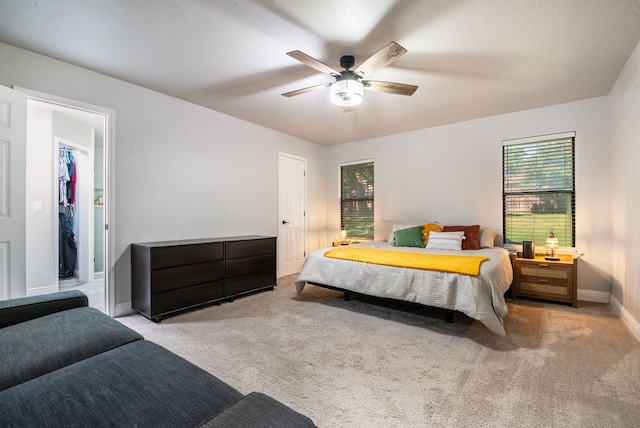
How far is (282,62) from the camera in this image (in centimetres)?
266

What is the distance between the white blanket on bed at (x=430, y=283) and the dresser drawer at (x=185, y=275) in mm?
1035

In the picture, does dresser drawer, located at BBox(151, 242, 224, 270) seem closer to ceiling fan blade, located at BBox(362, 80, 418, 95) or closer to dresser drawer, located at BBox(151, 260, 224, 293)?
dresser drawer, located at BBox(151, 260, 224, 293)

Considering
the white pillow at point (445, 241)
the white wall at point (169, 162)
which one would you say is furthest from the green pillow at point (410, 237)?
the white wall at point (169, 162)

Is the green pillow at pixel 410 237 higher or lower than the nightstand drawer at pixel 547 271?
higher

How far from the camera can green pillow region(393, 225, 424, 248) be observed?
13.4 feet

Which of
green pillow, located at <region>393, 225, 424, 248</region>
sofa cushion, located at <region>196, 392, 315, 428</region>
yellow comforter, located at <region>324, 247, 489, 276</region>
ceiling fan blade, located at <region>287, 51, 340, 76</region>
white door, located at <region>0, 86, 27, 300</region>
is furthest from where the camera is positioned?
green pillow, located at <region>393, 225, 424, 248</region>

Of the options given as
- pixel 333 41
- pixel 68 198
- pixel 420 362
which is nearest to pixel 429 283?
→ pixel 420 362

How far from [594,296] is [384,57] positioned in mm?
3850

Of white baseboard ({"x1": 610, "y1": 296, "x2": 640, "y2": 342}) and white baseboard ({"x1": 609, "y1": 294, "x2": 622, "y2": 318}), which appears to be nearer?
white baseboard ({"x1": 610, "y1": 296, "x2": 640, "y2": 342})

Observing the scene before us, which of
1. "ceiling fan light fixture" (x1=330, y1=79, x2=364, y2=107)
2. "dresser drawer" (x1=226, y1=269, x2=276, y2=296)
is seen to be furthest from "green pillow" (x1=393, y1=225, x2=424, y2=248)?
"ceiling fan light fixture" (x1=330, y1=79, x2=364, y2=107)

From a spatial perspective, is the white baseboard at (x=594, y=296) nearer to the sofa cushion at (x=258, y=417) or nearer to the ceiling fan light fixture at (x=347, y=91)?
the ceiling fan light fixture at (x=347, y=91)

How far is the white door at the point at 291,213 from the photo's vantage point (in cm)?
496

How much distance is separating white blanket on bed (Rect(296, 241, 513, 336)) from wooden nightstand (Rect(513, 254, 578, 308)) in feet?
1.46

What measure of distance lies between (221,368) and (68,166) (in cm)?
458
